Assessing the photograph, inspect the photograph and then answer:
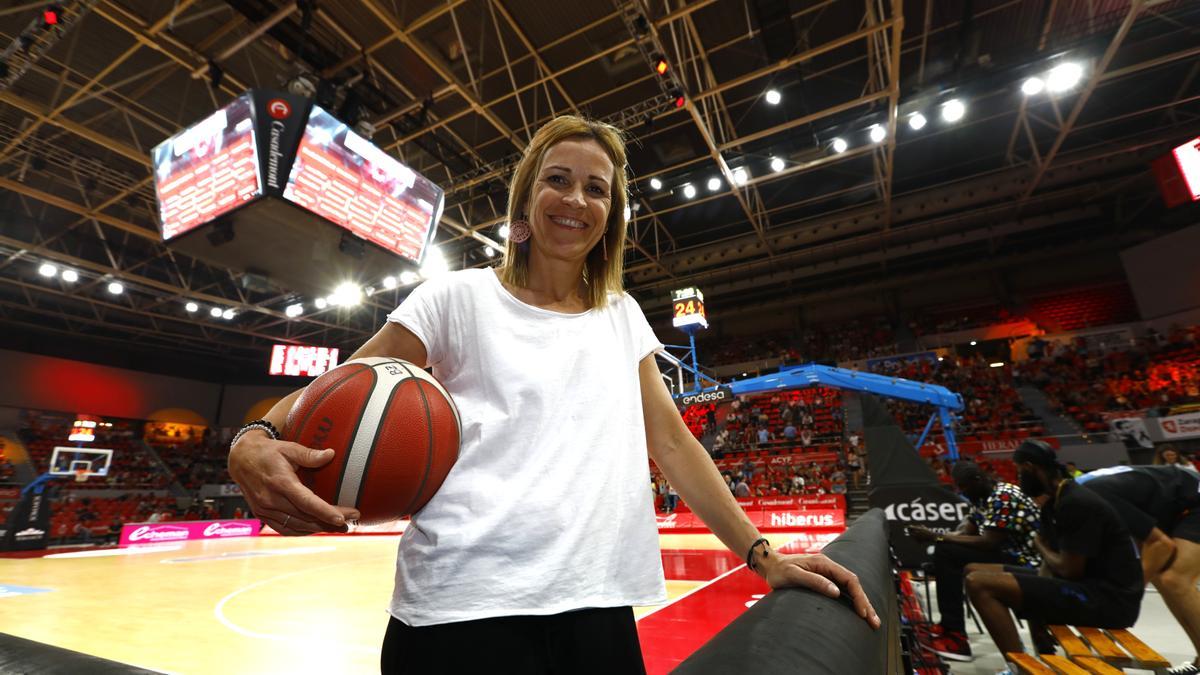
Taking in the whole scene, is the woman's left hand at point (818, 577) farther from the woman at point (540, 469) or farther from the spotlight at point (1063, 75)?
the spotlight at point (1063, 75)

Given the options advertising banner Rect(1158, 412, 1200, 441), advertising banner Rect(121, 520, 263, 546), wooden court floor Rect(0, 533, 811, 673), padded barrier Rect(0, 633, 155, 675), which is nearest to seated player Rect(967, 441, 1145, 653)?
wooden court floor Rect(0, 533, 811, 673)

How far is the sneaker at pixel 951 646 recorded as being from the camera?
12.0 feet

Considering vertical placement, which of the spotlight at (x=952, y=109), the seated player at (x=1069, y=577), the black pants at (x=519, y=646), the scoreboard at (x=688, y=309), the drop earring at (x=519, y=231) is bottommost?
the seated player at (x=1069, y=577)

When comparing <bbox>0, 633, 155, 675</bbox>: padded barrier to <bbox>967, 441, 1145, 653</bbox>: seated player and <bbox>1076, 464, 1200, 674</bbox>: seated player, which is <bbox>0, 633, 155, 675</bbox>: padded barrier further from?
<bbox>1076, 464, 1200, 674</bbox>: seated player

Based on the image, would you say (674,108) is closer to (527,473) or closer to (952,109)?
(952,109)

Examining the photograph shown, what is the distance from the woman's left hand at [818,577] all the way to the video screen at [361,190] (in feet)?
21.4

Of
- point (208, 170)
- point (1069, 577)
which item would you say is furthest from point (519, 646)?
point (208, 170)

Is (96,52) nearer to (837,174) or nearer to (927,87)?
(927,87)

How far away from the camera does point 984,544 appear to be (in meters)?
4.04

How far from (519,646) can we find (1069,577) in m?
3.64

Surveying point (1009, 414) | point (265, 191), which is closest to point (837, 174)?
point (1009, 414)

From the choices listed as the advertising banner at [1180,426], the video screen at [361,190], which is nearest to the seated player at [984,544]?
the video screen at [361,190]

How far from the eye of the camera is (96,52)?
838cm

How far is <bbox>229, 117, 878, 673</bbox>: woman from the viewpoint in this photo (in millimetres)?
820
